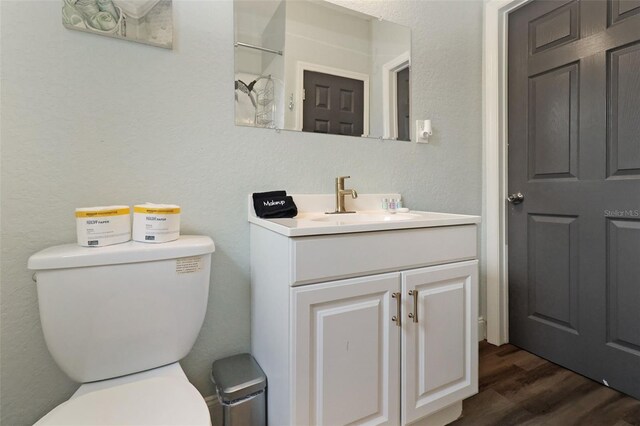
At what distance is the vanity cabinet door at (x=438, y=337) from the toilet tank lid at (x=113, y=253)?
2.39 ft

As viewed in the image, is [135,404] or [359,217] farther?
[359,217]

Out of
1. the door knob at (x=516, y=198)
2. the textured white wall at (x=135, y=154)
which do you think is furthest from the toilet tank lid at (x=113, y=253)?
the door knob at (x=516, y=198)

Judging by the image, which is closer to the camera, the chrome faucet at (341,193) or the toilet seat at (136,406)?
the toilet seat at (136,406)

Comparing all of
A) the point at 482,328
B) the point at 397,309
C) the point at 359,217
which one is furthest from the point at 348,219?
the point at 482,328

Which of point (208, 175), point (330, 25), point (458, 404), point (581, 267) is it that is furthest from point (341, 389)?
point (330, 25)

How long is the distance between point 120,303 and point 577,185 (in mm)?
1999

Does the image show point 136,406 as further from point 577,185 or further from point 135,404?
point 577,185

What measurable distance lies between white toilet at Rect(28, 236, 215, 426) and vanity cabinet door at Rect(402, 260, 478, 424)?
692mm

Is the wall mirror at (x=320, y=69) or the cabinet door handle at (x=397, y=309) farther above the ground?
the wall mirror at (x=320, y=69)

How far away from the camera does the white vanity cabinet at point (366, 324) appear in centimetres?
90

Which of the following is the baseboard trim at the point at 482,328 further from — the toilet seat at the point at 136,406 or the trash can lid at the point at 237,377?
the toilet seat at the point at 136,406

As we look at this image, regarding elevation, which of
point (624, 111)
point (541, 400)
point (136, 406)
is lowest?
point (541, 400)

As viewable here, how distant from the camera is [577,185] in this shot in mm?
1501

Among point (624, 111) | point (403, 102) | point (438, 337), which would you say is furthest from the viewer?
point (403, 102)
